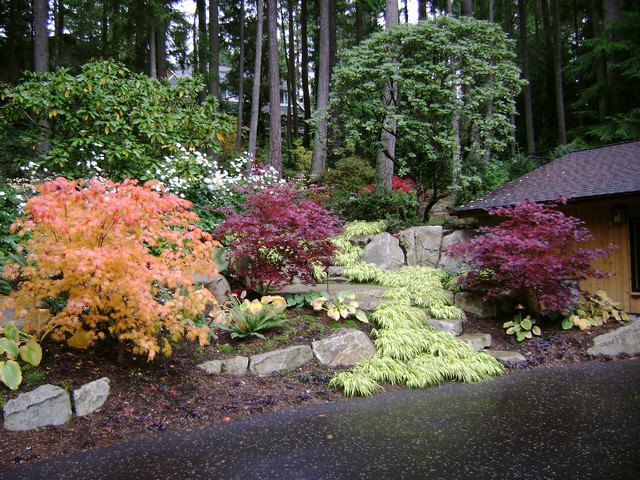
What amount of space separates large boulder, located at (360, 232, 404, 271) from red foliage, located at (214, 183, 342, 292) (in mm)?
2826

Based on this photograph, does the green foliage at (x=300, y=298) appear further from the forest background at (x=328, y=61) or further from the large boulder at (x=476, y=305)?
the forest background at (x=328, y=61)

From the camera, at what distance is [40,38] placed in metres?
9.84

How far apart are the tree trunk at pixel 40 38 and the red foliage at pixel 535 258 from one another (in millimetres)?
9807

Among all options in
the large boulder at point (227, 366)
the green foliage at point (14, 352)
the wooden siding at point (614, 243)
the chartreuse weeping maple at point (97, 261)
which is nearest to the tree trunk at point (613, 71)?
the wooden siding at point (614, 243)

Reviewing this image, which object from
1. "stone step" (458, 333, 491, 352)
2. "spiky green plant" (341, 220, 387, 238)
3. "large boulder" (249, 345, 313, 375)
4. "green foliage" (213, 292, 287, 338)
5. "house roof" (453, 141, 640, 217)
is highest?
"house roof" (453, 141, 640, 217)

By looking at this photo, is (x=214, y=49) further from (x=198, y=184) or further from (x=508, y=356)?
(x=508, y=356)

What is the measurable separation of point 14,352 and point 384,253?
678 centimetres

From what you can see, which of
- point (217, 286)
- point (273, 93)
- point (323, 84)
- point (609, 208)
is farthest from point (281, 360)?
point (323, 84)

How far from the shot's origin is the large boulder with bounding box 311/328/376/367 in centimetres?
562

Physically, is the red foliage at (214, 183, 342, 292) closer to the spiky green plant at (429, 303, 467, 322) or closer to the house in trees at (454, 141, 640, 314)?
the spiky green plant at (429, 303, 467, 322)

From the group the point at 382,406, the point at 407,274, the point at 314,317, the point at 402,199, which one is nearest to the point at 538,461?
the point at 382,406

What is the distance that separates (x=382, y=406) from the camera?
182 inches

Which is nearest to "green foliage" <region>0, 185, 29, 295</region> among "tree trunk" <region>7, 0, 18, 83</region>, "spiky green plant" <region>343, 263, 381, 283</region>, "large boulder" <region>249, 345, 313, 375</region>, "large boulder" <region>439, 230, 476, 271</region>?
"large boulder" <region>249, 345, 313, 375</region>

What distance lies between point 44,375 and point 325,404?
2740mm
